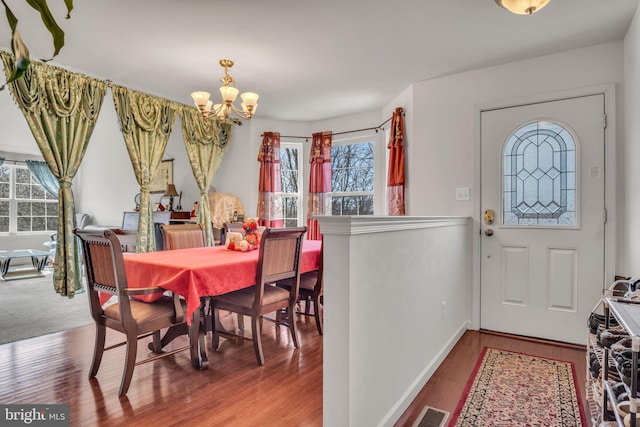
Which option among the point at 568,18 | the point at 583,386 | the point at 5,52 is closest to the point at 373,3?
the point at 568,18

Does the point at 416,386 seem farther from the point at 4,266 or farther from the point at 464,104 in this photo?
the point at 4,266

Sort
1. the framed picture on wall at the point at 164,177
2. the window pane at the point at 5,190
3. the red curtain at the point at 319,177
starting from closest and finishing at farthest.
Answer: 1. the red curtain at the point at 319,177
2. the framed picture on wall at the point at 164,177
3. the window pane at the point at 5,190

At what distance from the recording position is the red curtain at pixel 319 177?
4891 millimetres

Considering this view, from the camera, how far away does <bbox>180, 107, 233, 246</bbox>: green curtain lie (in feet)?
14.9

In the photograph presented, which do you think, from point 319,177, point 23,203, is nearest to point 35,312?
point 319,177

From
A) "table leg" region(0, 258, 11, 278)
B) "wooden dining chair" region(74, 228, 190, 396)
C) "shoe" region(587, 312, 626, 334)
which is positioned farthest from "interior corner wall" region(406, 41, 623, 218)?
"table leg" region(0, 258, 11, 278)

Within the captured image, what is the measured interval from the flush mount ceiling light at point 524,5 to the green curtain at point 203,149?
11.5ft

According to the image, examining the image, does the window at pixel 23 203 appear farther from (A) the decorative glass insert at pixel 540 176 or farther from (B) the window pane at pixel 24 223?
(A) the decorative glass insert at pixel 540 176

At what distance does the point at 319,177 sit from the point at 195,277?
3.03 metres

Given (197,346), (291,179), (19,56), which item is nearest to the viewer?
(19,56)

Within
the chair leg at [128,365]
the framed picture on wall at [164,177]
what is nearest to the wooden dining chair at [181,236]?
the chair leg at [128,365]

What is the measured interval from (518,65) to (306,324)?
9.86 ft

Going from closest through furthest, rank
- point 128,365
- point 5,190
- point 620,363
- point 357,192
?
point 620,363
point 128,365
point 357,192
point 5,190

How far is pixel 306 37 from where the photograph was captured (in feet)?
8.93
